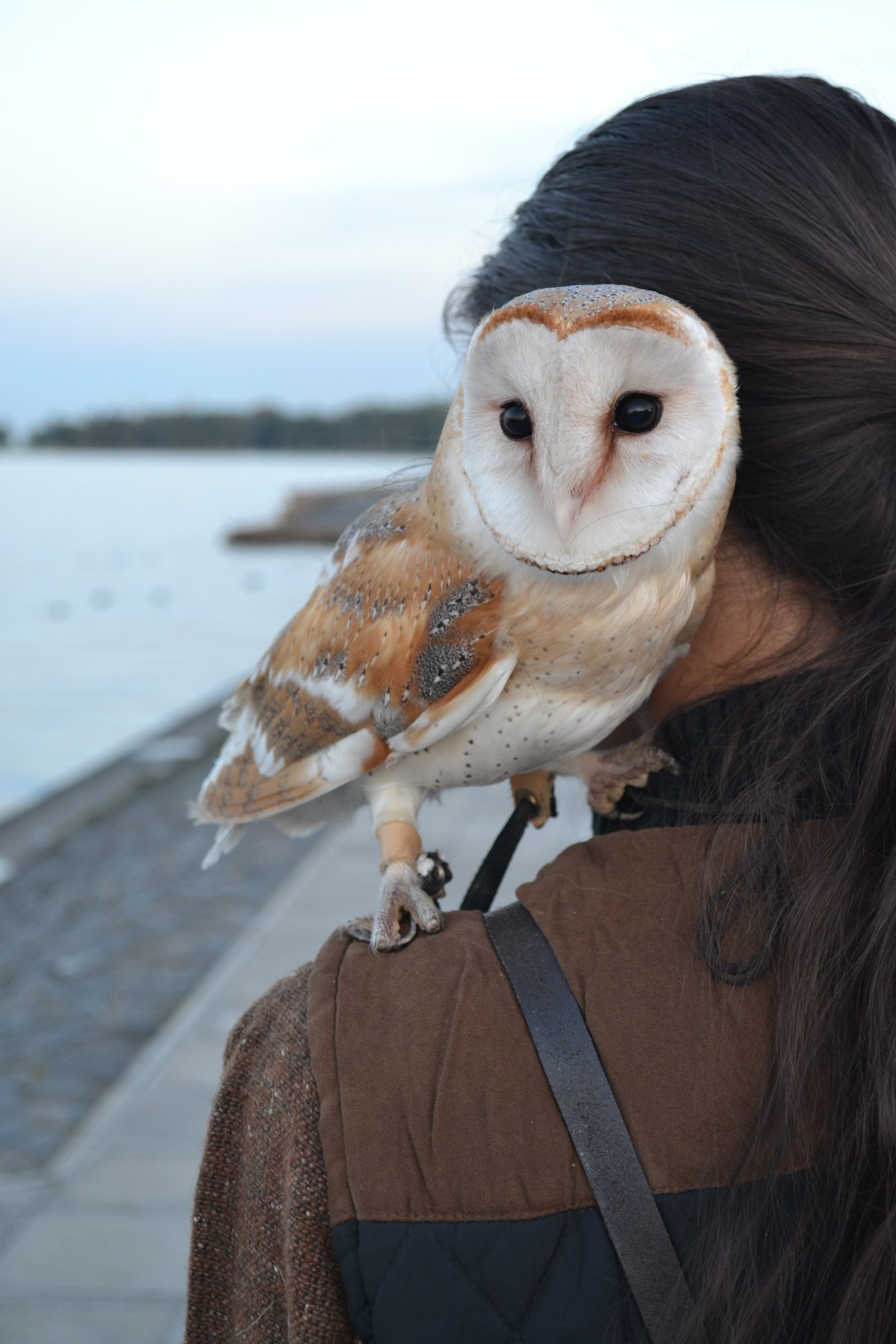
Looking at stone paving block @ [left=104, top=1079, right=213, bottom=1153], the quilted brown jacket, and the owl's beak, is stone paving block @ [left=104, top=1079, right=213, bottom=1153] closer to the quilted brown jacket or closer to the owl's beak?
the quilted brown jacket

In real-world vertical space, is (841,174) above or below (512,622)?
above

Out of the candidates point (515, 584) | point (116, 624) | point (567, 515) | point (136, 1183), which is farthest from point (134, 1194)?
point (116, 624)

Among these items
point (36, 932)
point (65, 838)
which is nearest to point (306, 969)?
point (36, 932)

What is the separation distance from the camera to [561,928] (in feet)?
2.67

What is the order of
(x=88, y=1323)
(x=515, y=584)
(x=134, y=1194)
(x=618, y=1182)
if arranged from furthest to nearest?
(x=134, y=1194) < (x=88, y=1323) < (x=515, y=584) < (x=618, y=1182)

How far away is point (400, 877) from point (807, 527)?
538 mm

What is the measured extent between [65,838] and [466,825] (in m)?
1.95


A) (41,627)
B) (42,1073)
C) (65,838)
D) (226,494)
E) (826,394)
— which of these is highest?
(826,394)

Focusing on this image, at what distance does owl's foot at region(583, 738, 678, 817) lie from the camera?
131cm

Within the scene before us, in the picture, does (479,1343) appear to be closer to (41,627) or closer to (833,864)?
(833,864)

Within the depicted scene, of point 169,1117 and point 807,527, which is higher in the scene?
point 807,527

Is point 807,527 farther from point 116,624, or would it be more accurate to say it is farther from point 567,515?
point 116,624

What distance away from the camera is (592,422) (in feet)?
3.14

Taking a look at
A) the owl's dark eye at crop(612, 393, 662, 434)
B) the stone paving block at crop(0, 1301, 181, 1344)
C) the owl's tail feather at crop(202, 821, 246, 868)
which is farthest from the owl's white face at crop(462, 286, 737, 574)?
the stone paving block at crop(0, 1301, 181, 1344)
